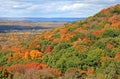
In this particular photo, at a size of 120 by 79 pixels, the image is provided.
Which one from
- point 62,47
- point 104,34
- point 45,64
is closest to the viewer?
point 45,64

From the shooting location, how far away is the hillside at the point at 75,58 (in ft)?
141

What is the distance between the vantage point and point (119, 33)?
68.0m

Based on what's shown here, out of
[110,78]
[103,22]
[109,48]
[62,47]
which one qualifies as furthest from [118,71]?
[103,22]

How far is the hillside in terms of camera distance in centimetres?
4290

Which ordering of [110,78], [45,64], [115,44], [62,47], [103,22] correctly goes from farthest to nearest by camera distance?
[103,22]
[62,47]
[115,44]
[45,64]
[110,78]

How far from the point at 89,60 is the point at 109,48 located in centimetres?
772

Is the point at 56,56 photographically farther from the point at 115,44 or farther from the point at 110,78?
the point at 110,78

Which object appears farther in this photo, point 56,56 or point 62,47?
point 62,47

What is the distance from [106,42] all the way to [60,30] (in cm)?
3369

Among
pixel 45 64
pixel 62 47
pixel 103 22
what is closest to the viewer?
pixel 45 64

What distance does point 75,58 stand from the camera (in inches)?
2073

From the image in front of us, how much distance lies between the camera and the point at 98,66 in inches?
1965

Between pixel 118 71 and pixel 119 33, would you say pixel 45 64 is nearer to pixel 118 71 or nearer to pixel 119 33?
pixel 118 71

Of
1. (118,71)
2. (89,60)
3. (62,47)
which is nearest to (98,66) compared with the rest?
(89,60)
